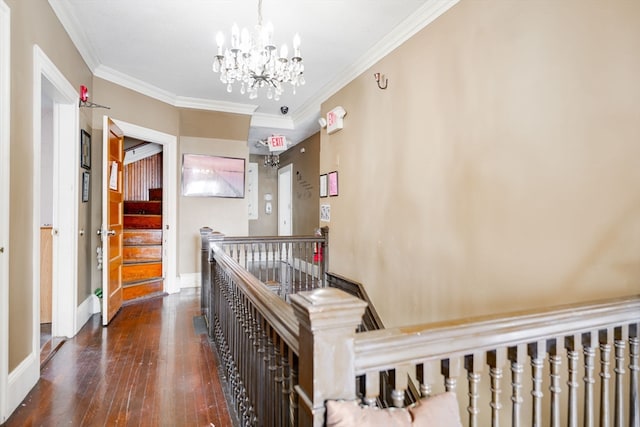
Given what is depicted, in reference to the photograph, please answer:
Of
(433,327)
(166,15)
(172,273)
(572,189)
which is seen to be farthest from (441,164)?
(172,273)

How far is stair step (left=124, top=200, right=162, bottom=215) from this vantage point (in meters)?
5.66

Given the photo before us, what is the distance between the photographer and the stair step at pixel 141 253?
16.1ft

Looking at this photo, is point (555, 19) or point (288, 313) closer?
point (288, 313)

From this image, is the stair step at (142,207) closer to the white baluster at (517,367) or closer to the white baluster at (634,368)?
the white baluster at (517,367)

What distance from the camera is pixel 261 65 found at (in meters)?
2.93

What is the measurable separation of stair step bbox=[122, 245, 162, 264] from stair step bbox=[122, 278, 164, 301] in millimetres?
343

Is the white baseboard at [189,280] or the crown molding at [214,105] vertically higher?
the crown molding at [214,105]

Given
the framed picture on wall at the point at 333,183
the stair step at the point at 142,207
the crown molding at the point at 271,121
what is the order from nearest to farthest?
1. the framed picture on wall at the point at 333,183
2. the stair step at the point at 142,207
3. the crown molding at the point at 271,121

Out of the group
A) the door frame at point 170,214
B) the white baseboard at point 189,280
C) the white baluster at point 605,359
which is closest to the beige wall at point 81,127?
the white baseboard at point 189,280

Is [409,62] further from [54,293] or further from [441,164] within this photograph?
[54,293]

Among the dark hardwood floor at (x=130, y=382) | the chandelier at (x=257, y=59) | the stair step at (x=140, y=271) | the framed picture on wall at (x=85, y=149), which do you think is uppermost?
the chandelier at (x=257, y=59)

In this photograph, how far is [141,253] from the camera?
502 cm

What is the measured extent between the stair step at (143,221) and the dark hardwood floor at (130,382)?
1.94 meters

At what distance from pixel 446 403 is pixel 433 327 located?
20cm
